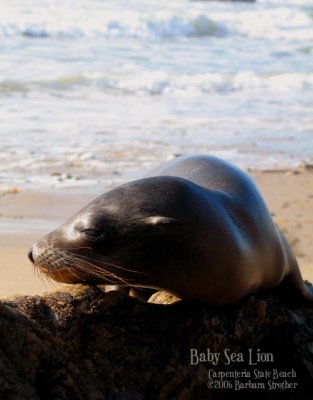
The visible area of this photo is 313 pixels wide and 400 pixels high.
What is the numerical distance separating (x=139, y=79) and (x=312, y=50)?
788 centimetres

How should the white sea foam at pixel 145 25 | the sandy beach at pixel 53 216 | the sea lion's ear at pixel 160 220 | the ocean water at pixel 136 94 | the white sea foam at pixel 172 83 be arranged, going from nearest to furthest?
the sea lion's ear at pixel 160 220 → the sandy beach at pixel 53 216 → the ocean water at pixel 136 94 → the white sea foam at pixel 172 83 → the white sea foam at pixel 145 25

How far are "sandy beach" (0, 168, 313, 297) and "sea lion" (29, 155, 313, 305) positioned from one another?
1.47 metres

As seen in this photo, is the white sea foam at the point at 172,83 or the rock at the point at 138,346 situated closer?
the rock at the point at 138,346

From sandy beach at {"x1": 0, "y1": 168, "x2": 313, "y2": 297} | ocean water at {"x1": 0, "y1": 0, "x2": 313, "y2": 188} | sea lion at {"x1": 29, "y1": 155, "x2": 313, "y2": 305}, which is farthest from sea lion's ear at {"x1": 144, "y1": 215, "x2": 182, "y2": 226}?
ocean water at {"x1": 0, "y1": 0, "x2": 313, "y2": 188}

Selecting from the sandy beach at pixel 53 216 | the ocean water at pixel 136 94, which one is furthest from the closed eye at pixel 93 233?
the ocean water at pixel 136 94

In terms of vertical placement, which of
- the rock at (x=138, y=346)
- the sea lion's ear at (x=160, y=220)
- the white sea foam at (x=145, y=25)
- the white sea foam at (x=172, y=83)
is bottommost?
the white sea foam at (x=145, y=25)

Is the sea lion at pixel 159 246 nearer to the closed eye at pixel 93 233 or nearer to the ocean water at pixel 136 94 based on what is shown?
the closed eye at pixel 93 233

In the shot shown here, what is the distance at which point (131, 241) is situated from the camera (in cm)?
382

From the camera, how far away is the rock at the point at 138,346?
3.04 metres

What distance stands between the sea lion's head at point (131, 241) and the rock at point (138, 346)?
0.60 feet

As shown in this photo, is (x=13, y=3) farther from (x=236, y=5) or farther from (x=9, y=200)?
(x=9, y=200)

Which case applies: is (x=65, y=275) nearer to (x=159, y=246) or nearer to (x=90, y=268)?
(x=90, y=268)

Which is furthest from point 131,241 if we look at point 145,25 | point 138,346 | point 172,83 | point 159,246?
point 145,25

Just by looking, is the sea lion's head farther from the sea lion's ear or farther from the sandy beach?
the sandy beach
